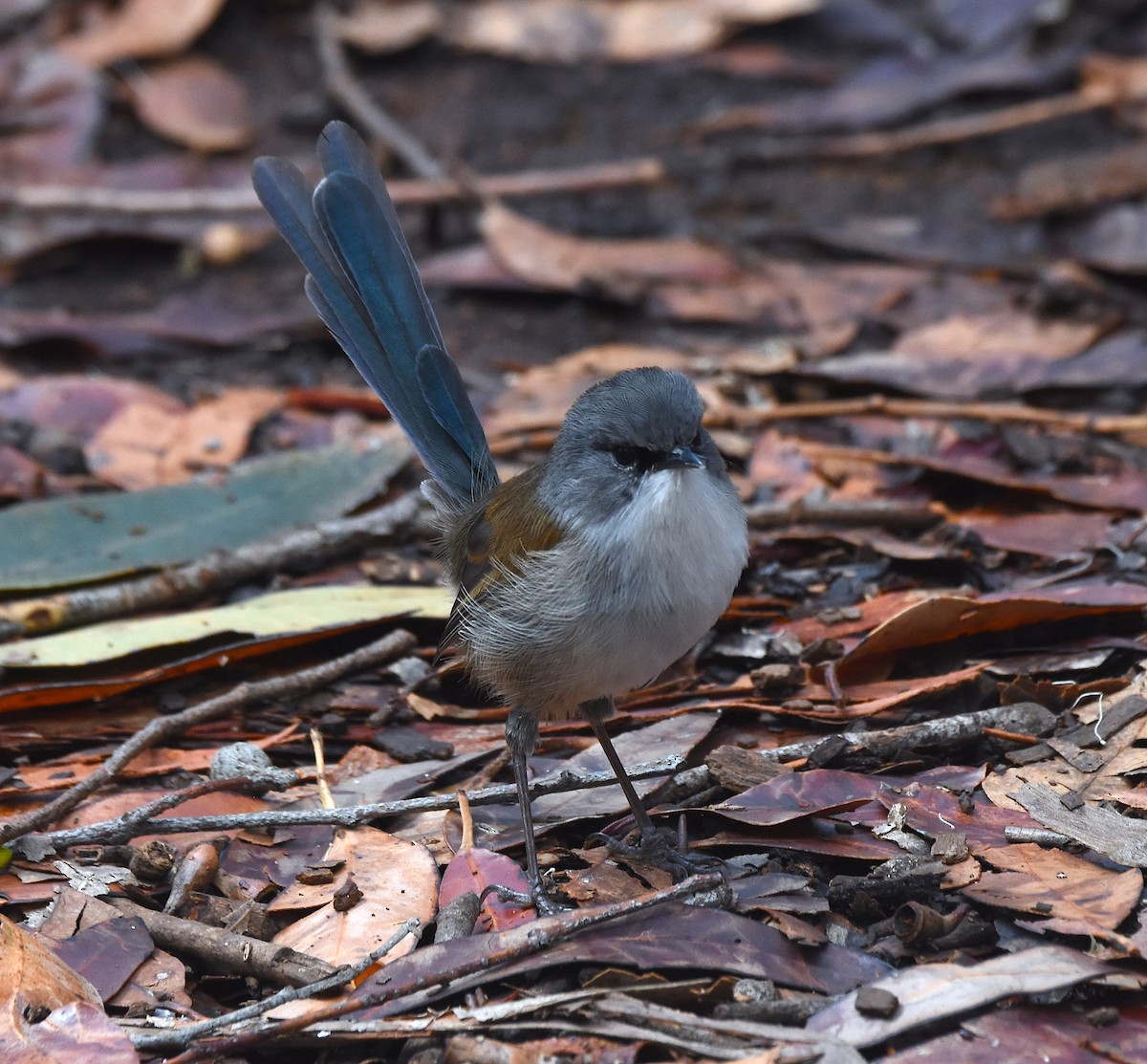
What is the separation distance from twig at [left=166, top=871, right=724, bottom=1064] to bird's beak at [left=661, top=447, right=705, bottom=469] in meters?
1.11

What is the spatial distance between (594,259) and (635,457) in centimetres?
399

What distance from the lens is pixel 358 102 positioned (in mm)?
9008

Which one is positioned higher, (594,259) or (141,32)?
(141,32)

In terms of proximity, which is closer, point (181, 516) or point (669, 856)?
point (669, 856)

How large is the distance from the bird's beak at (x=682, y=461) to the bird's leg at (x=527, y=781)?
2.82ft

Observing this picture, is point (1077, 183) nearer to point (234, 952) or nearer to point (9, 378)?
point (9, 378)

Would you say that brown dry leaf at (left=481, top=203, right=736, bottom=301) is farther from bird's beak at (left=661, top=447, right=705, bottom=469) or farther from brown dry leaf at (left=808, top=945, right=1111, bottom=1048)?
brown dry leaf at (left=808, top=945, right=1111, bottom=1048)

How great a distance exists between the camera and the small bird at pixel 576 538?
3.89 metres

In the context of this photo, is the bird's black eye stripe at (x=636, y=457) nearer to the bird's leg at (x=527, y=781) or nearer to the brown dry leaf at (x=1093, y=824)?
the bird's leg at (x=527, y=781)

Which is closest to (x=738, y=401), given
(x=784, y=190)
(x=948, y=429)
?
(x=948, y=429)

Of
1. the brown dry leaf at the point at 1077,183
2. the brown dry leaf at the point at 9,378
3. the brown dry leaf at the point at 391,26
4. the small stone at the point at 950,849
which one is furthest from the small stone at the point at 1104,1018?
the brown dry leaf at the point at 391,26

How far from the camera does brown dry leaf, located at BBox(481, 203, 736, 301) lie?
7719 mm

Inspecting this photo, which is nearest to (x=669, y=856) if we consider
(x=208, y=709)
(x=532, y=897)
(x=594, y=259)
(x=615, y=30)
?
(x=532, y=897)

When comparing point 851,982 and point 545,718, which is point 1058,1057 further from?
point 545,718
